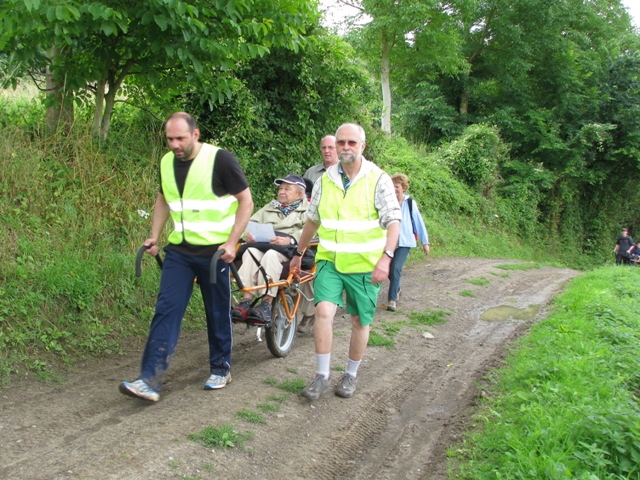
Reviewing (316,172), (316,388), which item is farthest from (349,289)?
(316,172)

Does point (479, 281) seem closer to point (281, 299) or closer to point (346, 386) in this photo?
point (281, 299)

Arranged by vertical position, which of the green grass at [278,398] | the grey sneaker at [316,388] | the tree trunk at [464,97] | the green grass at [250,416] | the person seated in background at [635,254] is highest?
the tree trunk at [464,97]

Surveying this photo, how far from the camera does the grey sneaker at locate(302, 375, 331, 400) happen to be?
4824 mm

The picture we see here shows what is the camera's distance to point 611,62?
28.2 m

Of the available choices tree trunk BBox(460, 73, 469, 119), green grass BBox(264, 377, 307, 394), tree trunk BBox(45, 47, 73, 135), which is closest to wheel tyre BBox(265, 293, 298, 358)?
green grass BBox(264, 377, 307, 394)

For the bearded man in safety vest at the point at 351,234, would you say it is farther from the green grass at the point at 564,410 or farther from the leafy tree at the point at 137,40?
the leafy tree at the point at 137,40

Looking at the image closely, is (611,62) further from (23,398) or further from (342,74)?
(23,398)

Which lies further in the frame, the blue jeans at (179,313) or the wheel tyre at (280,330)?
the wheel tyre at (280,330)

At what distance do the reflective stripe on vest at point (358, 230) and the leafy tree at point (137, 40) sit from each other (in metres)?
2.50

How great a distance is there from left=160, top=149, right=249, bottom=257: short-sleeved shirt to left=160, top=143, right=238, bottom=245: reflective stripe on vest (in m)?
0.03

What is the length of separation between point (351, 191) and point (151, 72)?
146 inches

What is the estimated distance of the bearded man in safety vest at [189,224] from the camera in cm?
445

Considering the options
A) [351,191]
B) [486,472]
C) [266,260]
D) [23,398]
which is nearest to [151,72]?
[266,260]

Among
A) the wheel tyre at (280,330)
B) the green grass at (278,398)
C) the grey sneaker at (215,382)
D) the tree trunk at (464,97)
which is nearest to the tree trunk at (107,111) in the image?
the wheel tyre at (280,330)
